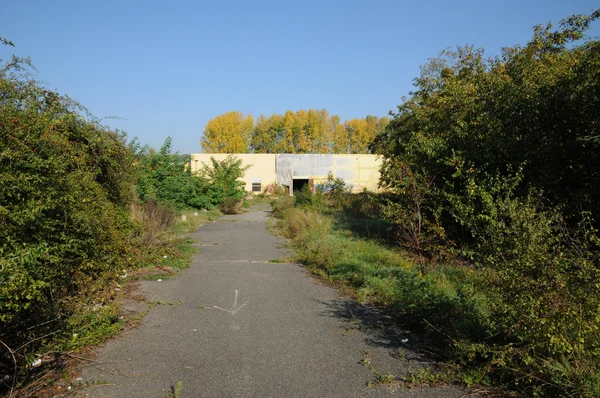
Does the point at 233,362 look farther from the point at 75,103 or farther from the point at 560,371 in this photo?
the point at 75,103

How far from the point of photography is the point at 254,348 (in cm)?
546

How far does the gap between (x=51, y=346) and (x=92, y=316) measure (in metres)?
1.03

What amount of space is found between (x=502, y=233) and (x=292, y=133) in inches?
3125

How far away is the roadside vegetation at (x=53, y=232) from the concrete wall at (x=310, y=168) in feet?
119

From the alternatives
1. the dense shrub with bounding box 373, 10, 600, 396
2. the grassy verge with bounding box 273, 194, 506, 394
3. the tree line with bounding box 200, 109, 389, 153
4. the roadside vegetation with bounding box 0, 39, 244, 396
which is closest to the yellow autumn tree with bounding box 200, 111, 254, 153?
the tree line with bounding box 200, 109, 389, 153

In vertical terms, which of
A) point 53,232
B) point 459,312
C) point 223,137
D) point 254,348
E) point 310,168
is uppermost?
point 223,137

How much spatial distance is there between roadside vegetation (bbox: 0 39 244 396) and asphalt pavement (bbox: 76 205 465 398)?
0.53m

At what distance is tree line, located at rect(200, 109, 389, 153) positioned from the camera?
79.4 meters

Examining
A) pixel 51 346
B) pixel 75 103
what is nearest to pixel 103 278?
pixel 51 346

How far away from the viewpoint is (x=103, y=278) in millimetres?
6746

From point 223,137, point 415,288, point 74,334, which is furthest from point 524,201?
point 223,137

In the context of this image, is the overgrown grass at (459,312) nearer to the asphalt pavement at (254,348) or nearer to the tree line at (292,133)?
the asphalt pavement at (254,348)

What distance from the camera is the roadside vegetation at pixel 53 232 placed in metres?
4.25

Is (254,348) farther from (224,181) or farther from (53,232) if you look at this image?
(224,181)
